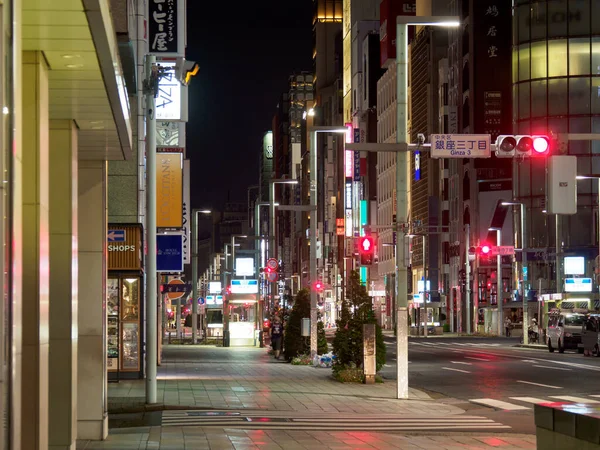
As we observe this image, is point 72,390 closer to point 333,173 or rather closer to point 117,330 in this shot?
point 117,330

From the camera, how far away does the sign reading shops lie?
33.2m

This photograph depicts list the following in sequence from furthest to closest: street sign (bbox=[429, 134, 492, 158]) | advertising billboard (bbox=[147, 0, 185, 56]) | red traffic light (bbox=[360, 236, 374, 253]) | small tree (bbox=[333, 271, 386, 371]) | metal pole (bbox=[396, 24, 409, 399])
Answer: red traffic light (bbox=[360, 236, 374, 253]) → advertising billboard (bbox=[147, 0, 185, 56]) → small tree (bbox=[333, 271, 386, 371]) → street sign (bbox=[429, 134, 492, 158]) → metal pole (bbox=[396, 24, 409, 399])

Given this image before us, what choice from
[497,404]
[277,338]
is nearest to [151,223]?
[497,404]

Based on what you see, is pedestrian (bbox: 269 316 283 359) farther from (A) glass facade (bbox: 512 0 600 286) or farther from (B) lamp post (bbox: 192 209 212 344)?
(A) glass facade (bbox: 512 0 600 286)

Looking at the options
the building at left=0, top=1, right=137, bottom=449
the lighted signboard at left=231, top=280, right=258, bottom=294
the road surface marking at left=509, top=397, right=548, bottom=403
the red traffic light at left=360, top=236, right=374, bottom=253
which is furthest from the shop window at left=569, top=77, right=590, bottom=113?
the building at left=0, top=1, right=137, bottom=449

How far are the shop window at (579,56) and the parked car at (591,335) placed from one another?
52.4 meters

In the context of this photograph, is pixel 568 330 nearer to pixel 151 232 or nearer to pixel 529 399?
pixel 529 399

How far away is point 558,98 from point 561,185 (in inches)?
3013

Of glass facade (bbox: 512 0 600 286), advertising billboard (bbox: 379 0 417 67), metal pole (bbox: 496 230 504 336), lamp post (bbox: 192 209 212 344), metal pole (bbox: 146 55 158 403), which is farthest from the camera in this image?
advertising billboard (bbox: 379 0 417 67)

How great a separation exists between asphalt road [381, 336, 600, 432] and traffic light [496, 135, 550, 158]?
5.51m

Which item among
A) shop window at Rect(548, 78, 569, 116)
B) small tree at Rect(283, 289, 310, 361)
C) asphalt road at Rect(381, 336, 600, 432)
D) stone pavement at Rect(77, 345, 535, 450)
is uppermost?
shop window at Rect(548, 78, 569, 116)

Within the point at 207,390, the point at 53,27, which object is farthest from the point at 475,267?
the point at 53,27

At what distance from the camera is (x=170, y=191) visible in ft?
119

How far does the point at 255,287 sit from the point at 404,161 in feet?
119
